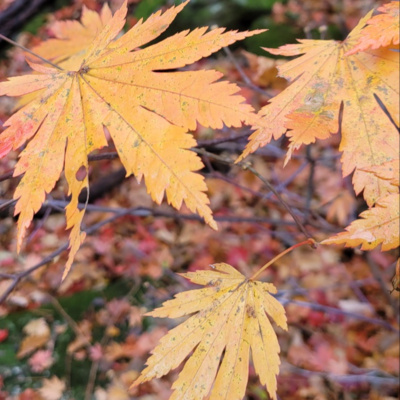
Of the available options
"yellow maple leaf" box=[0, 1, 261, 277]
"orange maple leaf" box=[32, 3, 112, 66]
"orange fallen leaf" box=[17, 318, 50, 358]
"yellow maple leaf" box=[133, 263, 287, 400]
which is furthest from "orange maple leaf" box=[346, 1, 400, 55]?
"orange fallen leaf" box=[17, 318, 50, 358]

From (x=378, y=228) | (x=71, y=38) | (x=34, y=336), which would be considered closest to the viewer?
(x=378, y=228)

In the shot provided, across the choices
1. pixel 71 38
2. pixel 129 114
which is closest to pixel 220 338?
pixel 129 114

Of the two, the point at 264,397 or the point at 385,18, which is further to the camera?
the point at 264,397

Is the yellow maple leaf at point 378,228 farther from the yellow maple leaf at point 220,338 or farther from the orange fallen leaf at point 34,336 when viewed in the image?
the orange fallen leaf at point 34,336

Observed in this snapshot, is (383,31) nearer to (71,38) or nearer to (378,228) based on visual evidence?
(378,228)

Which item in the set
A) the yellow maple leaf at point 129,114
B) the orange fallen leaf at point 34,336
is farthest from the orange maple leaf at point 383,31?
the orange fallen leaf at point 34,336

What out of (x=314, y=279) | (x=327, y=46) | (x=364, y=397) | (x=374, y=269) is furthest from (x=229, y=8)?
(x=364, y=397)

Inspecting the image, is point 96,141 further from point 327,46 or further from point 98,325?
point 98,325
